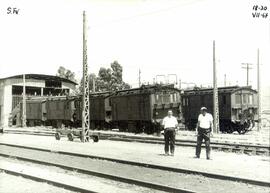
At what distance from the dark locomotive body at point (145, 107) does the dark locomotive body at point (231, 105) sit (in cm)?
253

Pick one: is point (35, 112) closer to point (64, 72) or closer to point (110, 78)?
point (110, 78)

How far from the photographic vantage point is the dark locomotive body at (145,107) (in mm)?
26147

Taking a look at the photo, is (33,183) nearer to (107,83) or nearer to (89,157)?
(89,157)

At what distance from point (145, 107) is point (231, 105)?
5.95 metres

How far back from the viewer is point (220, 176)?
10141 mm

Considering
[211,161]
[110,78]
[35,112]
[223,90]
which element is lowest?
[211,161]

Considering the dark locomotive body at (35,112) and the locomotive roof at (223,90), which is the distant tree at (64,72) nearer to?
the dark locomotive body at (35,112)

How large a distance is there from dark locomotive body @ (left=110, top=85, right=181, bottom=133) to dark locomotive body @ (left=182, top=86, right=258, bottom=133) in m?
2.53

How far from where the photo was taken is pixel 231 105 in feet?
90.1

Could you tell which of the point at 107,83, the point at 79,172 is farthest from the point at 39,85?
the point at 79,172

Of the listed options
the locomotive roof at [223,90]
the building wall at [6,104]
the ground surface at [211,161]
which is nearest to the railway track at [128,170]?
the ground surface at [211,161]

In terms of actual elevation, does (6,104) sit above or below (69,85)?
below

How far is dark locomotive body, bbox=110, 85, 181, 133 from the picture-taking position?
85.8ft

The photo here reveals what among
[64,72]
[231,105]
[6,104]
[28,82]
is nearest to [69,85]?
[28,82]
